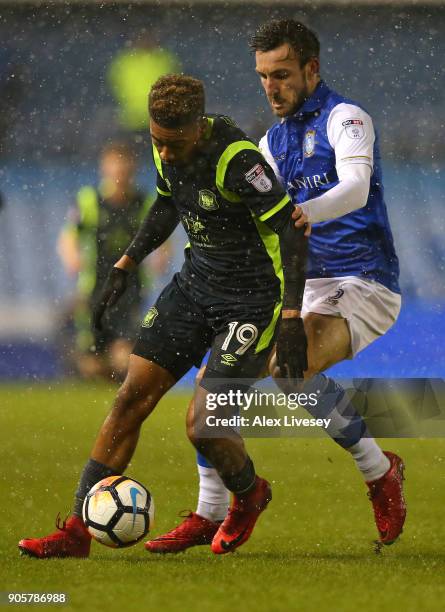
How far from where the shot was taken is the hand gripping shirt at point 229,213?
4.45 m

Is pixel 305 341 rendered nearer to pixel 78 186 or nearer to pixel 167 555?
pixel 167 555

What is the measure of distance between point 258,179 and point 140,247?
76 centimetres

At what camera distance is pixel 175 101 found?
4.32m

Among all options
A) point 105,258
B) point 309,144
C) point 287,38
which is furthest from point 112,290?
point 105,258

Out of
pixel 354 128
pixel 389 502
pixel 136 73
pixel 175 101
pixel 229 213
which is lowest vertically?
pixel 389 502

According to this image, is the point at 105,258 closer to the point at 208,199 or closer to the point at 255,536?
the point at 255,536

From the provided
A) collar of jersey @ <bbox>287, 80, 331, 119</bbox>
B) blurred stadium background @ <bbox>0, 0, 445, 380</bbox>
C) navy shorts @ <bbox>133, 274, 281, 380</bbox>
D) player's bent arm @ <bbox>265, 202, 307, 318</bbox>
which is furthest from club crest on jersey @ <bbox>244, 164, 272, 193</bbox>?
blurred stadium background @ <bbox>0, 0, 445, 380</bbox>

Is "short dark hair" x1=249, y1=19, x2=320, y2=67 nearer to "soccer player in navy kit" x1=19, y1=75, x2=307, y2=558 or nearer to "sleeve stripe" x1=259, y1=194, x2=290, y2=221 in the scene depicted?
"soccer player in navy kit" x1=19, y1=75, x2=307, y2=558

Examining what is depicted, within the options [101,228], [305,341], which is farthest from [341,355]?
[101,228]

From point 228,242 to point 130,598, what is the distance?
1.51 meters

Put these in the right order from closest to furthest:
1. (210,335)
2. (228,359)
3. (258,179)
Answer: (258,179) → (228,359) → (210,335)

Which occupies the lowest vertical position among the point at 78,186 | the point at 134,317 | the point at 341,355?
the point at 134,317

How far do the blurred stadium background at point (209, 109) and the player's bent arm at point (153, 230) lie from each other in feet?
17.8

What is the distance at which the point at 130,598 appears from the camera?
3652 mm
